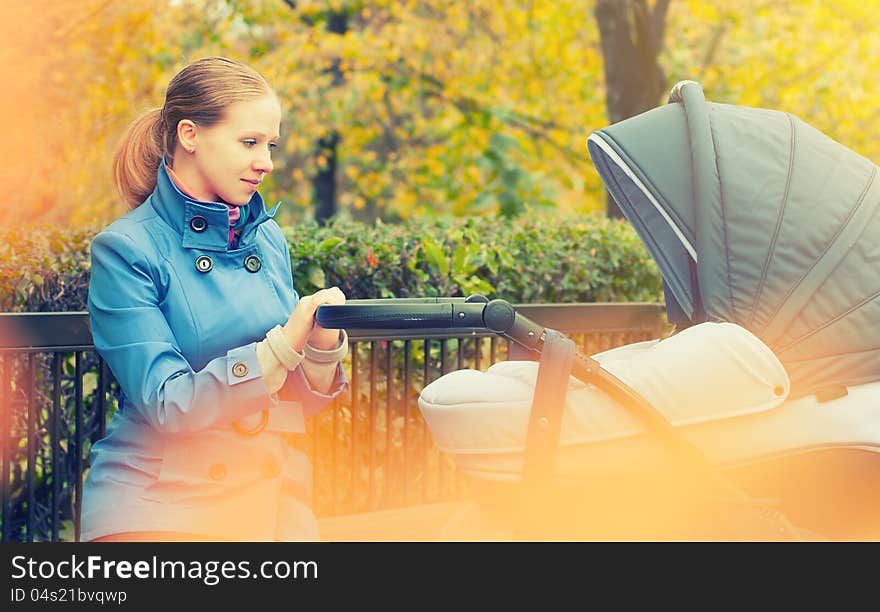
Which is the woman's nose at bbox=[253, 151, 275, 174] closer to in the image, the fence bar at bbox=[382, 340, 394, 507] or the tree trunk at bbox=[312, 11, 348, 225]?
the fence bar at bbox=[382, 340, 394, 507]

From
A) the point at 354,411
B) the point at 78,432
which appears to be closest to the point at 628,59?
the point at 354,411

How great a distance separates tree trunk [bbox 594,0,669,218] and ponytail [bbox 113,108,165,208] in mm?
6875

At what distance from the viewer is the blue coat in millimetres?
2127

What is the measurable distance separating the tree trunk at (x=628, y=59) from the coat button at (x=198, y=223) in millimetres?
6982

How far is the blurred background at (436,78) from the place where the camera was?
37.6 feet

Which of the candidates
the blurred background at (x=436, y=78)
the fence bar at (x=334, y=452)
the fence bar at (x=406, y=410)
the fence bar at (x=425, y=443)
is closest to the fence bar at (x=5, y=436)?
the fence bar at (x=334, y=452)

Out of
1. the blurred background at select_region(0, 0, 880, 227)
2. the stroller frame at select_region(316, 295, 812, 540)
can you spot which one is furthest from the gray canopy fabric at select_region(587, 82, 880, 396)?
the blurred background at select_region(0, 0, 880, 227)

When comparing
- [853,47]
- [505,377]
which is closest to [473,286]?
[505,377]

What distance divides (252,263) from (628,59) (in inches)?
285

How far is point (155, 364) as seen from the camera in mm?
2119

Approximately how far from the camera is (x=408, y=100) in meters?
14.2

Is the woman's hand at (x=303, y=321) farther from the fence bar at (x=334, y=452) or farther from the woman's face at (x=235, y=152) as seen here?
the fence bar at (x=334, y=452)

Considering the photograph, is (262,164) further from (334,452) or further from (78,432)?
(334,452)

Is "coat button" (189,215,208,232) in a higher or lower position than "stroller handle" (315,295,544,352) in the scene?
higher
